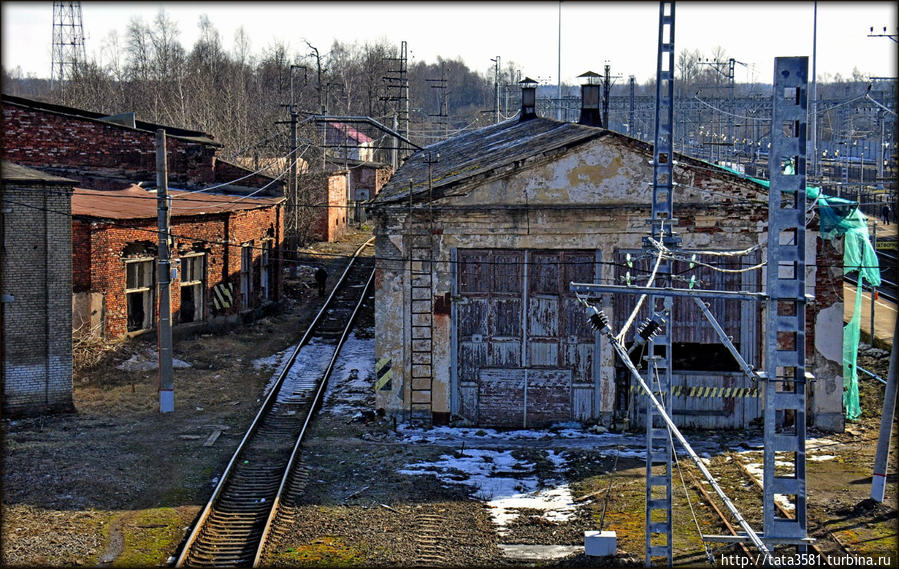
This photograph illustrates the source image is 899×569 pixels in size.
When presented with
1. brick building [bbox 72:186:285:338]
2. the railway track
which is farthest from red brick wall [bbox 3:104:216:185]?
the railway track

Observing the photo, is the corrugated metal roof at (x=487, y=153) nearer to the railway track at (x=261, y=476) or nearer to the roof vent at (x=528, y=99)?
the roof vent at (x=528, y=99)

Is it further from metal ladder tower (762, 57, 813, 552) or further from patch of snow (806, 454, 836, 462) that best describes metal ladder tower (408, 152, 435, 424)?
metal ladder tower (762, 57, 813, 552)

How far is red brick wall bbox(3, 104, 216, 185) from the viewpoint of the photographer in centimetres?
2897

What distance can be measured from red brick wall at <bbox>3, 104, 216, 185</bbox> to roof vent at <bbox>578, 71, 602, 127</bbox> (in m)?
12.7

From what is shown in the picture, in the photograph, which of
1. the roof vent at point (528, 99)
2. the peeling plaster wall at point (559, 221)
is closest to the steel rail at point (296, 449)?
the peeling plaster wall at point (559, 221)

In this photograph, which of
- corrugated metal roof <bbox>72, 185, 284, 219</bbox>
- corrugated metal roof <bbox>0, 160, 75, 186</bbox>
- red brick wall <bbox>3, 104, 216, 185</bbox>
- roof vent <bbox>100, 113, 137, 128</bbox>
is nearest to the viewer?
corrugated metal roof <bbox>0, 160, 75, 186</bbox>

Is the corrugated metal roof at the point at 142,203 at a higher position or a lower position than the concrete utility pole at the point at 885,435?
higher

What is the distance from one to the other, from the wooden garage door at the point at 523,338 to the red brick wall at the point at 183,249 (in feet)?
20.4

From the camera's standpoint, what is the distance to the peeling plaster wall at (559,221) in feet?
56.1

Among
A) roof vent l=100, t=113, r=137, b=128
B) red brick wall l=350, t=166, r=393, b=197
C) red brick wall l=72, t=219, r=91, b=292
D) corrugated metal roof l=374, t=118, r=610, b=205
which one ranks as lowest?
red brick wall l=72, t=219, r=91, b=292

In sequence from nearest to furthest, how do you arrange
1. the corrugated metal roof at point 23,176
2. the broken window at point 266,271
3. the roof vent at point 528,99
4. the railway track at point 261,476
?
the railway track at point 261,476 → the corrugated metal roof at point 23,176 → the broken window at point 266,271 → the roof vent at point 528,99

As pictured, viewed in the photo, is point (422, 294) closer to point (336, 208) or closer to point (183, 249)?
point (183, 249)

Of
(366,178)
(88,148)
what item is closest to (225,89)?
(366,178)

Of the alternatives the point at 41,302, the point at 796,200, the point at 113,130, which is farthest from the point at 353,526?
the point at 113,130
